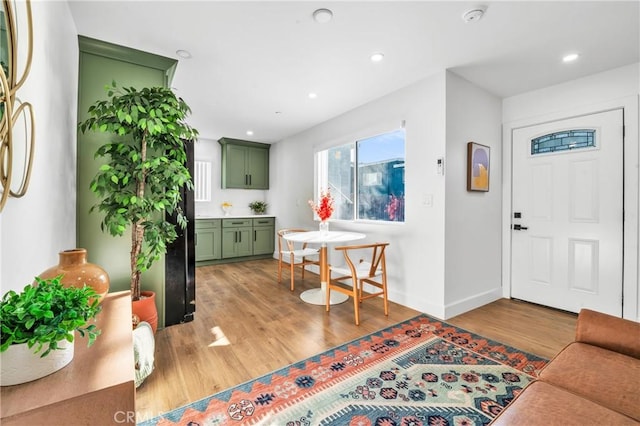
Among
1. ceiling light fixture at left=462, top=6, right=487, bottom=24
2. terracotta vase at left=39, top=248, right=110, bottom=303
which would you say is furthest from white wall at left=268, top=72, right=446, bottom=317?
terracotta vase at left=39, top=248, right=110, bottom=303

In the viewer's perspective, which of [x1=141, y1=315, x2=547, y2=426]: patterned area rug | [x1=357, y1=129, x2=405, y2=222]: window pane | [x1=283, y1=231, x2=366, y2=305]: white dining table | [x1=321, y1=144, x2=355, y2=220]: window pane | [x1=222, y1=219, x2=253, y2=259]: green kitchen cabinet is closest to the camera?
[x1=141, y1=315, x2=547, y2=426]: patterned area rug

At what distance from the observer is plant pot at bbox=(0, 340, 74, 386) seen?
636 millimetres

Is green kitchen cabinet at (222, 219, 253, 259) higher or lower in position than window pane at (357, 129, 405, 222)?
lower

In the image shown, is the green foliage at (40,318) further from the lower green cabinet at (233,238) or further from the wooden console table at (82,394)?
the lower green cabinet at (233,238)

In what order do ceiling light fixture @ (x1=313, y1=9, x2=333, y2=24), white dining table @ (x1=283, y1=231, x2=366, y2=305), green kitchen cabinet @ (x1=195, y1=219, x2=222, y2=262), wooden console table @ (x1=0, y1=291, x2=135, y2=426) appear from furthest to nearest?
green kitchen cabinet @ (x1=195, y1=219, x2=222, y2=262), white dining table @ (x1=283, y1=231, x2=366, y2=305), ceiling light fixture @ (x1=313, y1=9, x2=333, y2=24), wooden console table @ (x1=0, y1=291, x2=135, y2=426)

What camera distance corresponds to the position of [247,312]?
9.80ft

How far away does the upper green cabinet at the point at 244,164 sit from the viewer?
573 centimetres

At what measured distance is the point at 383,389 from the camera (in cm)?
175

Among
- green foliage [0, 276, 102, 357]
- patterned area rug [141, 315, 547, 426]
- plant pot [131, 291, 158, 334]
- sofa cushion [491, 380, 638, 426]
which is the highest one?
green foliage [0, 276, 102, 357]

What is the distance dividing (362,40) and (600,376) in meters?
2.48

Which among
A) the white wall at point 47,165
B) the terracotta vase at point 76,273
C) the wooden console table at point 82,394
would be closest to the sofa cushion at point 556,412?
the wooden console table at point 82,394

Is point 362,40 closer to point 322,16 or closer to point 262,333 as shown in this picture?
point 322,16

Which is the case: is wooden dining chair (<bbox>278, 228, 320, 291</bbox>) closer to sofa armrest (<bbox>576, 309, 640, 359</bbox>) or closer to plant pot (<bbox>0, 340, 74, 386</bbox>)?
sofa armrest (<bbox>576, 309, 640, 359</bbox>)

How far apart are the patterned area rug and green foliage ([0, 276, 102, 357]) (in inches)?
44.9
